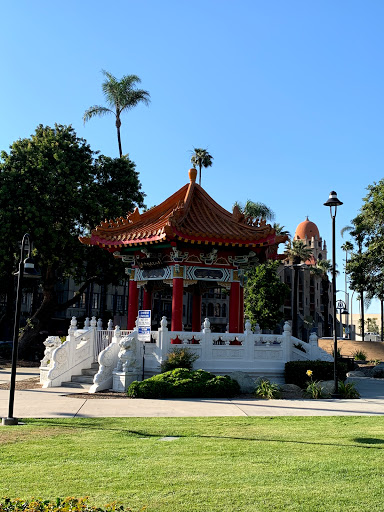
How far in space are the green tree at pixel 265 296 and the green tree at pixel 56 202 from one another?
2589 centimetres

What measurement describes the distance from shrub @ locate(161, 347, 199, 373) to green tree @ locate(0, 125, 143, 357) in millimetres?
14362

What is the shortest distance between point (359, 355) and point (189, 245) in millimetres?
26715

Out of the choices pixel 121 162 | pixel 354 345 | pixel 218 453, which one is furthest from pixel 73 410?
pixel 354 345

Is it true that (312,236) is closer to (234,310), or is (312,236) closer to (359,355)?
(359,355)

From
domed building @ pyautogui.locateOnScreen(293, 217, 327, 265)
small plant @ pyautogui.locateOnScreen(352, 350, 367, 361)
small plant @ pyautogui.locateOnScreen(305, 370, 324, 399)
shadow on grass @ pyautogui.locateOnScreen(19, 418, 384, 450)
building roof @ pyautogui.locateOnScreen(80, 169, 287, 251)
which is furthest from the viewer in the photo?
domed building @ pyautogui.locateOnScreen(293, 217, 327, 265)

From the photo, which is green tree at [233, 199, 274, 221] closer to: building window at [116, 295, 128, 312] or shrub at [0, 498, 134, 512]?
building window at [116, 295, 128, 312]

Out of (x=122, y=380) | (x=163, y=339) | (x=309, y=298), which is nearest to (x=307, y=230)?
(x=309, y=298)

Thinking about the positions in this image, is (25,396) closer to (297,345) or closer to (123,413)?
(123,413)

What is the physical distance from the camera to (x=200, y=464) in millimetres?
8109

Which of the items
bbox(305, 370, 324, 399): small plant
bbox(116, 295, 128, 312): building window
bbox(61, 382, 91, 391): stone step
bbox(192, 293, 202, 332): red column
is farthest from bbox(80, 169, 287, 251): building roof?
bbox(116, 295, 128, 312): building window

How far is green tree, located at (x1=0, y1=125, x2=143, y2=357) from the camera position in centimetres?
3166

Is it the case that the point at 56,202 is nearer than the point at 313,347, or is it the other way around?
the point at 313,347

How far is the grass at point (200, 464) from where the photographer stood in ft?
21.1

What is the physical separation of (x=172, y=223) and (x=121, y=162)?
17472mm
